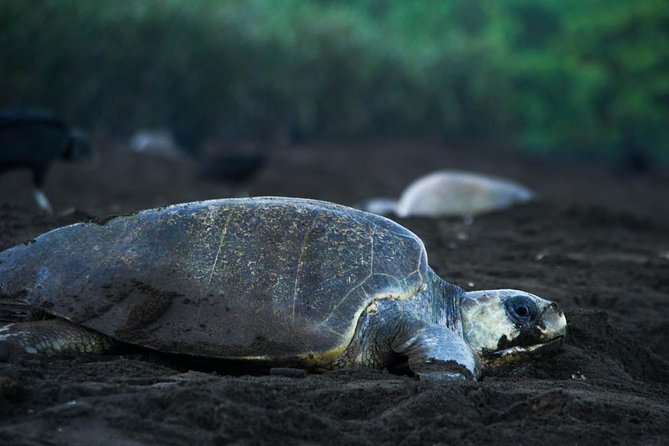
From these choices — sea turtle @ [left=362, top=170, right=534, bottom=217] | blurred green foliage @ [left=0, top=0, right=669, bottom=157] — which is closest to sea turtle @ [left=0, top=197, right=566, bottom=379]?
sea turtle @ [left=362, top=170, right=534, bottom=217]

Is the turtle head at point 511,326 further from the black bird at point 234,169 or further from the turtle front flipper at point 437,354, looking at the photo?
the black bird at point 234,169

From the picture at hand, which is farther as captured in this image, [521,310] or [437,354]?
[521,310]

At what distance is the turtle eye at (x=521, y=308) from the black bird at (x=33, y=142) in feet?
13.1

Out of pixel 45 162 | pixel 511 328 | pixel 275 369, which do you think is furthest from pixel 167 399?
pixel 45 162

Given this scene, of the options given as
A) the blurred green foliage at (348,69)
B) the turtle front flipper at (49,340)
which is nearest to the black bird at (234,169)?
the blurred green foliage at (348,69)

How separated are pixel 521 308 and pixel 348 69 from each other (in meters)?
15.4

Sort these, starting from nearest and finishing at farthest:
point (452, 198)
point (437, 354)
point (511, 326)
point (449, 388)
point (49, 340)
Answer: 1. point (449, 388)
2. point (49, 340)
3. point (437, 354)
4. point (511, 326)
5. point (452, 198)

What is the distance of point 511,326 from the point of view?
3.43 metres

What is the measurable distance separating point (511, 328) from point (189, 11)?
39.1 ft

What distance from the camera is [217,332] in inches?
118

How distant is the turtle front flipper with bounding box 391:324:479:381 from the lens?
3.02 metres

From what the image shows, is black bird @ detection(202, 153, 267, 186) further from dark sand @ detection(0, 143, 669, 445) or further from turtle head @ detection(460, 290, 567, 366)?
turtle head @ detection(460, 290, 567, 366)

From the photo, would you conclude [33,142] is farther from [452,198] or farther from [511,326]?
[511,326]

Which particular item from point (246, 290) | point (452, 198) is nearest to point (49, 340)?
point (246, 290)
